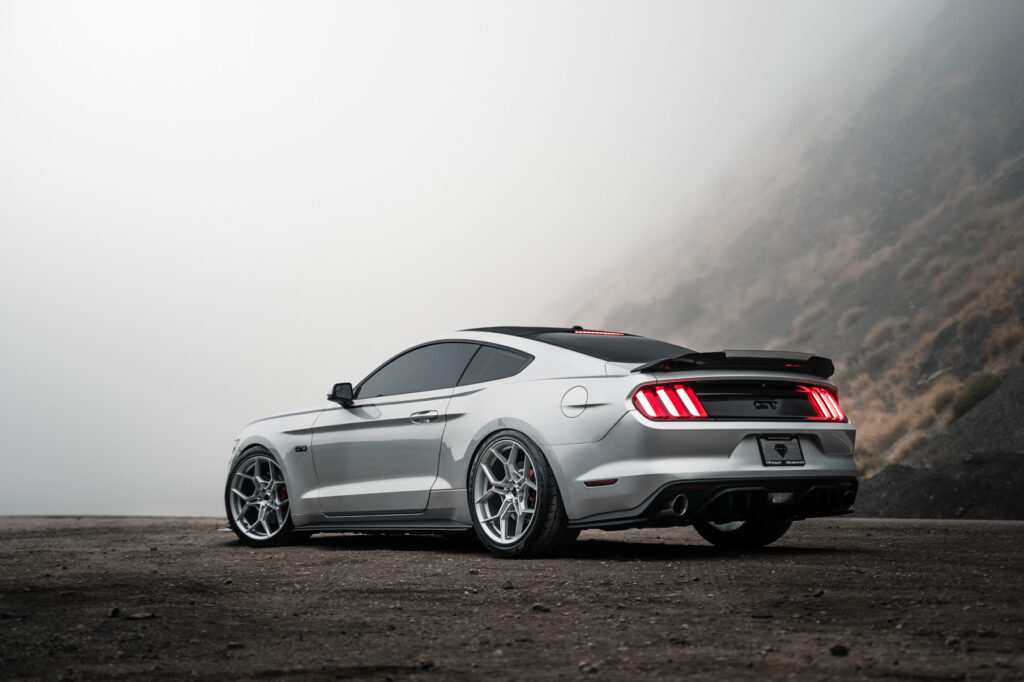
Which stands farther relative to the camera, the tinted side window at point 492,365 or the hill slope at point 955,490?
the hill slope at point 955,490

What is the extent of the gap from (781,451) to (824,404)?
0.64 metres

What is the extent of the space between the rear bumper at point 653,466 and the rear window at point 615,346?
55 centimetres

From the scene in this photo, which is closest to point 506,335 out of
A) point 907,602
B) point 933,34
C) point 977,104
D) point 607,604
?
point 607,604

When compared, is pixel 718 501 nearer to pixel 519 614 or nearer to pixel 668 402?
pixel 668 402

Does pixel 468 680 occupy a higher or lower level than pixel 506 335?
lower

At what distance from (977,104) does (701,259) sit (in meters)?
13.9

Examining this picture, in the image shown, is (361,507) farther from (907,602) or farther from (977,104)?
(977,104)

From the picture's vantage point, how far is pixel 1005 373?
27.1 metres

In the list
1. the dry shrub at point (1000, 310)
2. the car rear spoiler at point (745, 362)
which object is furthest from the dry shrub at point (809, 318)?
the car rear spoiler at point (745, 362)

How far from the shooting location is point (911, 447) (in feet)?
88.6

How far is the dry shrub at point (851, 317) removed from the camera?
38.8 m

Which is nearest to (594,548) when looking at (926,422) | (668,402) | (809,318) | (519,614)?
(668,402)

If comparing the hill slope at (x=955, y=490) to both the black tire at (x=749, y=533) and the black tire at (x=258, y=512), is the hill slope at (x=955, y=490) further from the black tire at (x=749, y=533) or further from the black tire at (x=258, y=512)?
the black tire at (x=258, y=512)

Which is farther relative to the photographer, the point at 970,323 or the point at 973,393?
the point at 970,323
